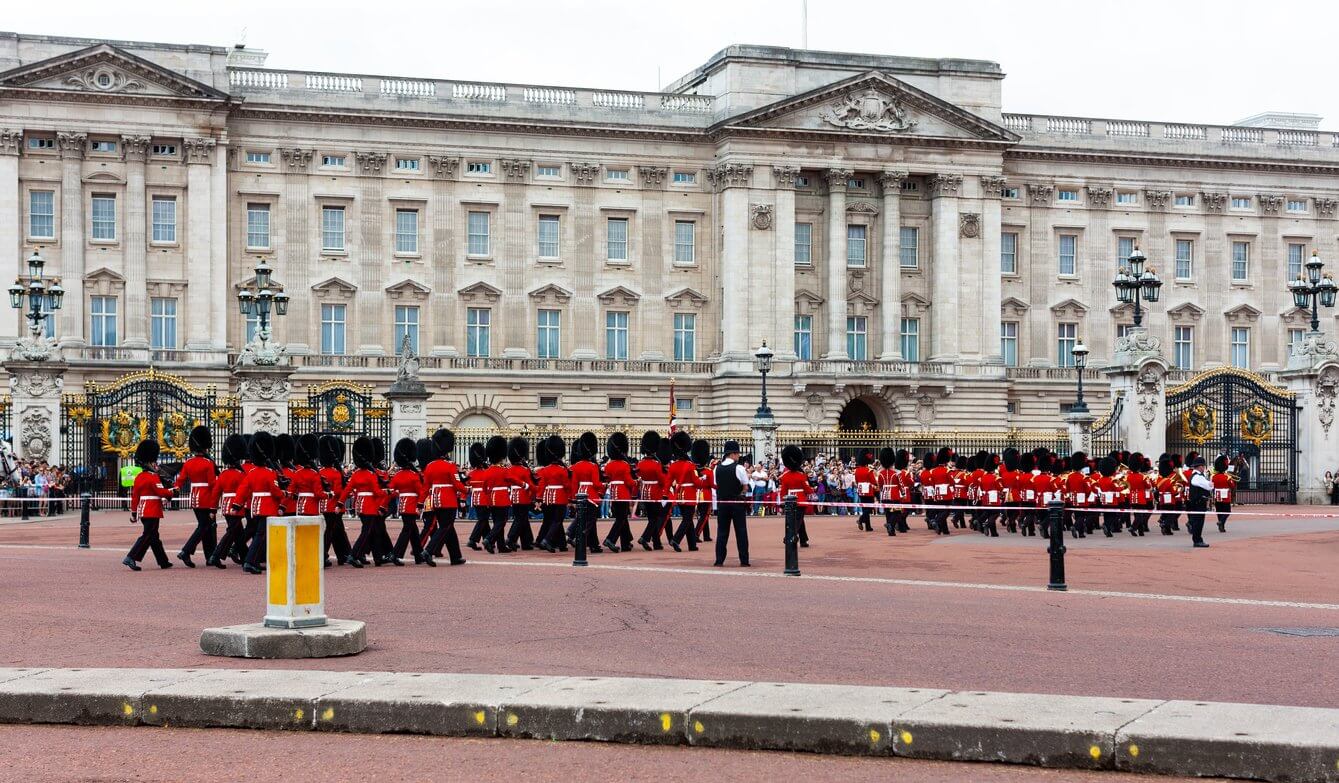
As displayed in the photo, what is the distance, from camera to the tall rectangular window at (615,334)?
62562 mm

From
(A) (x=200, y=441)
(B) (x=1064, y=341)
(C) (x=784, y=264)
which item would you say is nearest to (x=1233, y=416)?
(C) (x=784, y=264)

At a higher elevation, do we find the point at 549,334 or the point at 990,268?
the point at 990,268

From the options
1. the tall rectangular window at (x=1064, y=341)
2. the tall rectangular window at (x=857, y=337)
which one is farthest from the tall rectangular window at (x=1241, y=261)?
the tall rectangular window at (x=857, y=337)

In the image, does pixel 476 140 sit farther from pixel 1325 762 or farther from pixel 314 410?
pixel 1325 762

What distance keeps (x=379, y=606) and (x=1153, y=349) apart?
24.8 m

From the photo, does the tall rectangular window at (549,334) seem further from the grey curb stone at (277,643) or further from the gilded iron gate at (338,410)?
the grey curb stone at (277,643)

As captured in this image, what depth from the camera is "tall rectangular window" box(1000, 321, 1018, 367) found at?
6650 centimetres

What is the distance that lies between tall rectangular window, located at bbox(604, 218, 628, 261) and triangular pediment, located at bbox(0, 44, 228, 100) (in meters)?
13.8

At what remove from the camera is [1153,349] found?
37656 millimetres

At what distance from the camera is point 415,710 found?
992 cm

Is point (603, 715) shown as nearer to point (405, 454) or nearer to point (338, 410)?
point (405, 454)

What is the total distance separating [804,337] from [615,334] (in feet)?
22.0

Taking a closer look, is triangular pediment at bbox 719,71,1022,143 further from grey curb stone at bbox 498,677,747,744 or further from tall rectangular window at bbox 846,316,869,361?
grey curb stone at bbox 498,677,747,744

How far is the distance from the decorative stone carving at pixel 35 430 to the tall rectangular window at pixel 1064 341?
134 feet
